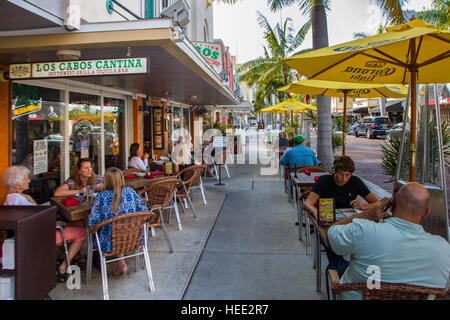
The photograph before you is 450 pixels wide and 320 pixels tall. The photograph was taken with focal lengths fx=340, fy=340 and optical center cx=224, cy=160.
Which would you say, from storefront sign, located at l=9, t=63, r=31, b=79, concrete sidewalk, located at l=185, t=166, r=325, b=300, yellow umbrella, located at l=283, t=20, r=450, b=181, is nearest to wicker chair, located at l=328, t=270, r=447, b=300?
concrete sidewalk, located at l=185, t=166, r=325, b=300

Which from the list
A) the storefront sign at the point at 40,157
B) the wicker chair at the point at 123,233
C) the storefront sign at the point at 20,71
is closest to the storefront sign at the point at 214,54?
the storefront sign at the point at 40,157

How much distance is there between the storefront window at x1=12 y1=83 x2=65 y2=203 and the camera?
17.5 ft

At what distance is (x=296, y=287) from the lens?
3717mm

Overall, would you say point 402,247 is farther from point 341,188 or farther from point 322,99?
point 322,99

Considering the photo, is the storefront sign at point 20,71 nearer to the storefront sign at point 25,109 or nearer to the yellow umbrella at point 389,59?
the storefront sign at point 25,109

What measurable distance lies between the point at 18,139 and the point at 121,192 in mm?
2681

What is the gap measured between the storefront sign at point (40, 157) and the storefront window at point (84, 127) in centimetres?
70

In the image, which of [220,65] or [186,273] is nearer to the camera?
[186,273]

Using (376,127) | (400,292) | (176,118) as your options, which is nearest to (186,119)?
(176,118)

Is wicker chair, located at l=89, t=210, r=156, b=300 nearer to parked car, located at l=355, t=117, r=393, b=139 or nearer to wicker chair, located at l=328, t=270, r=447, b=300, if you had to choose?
wicker chair, located at l=328, t=270, r=447, b=300

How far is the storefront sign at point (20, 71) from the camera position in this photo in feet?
13.5
